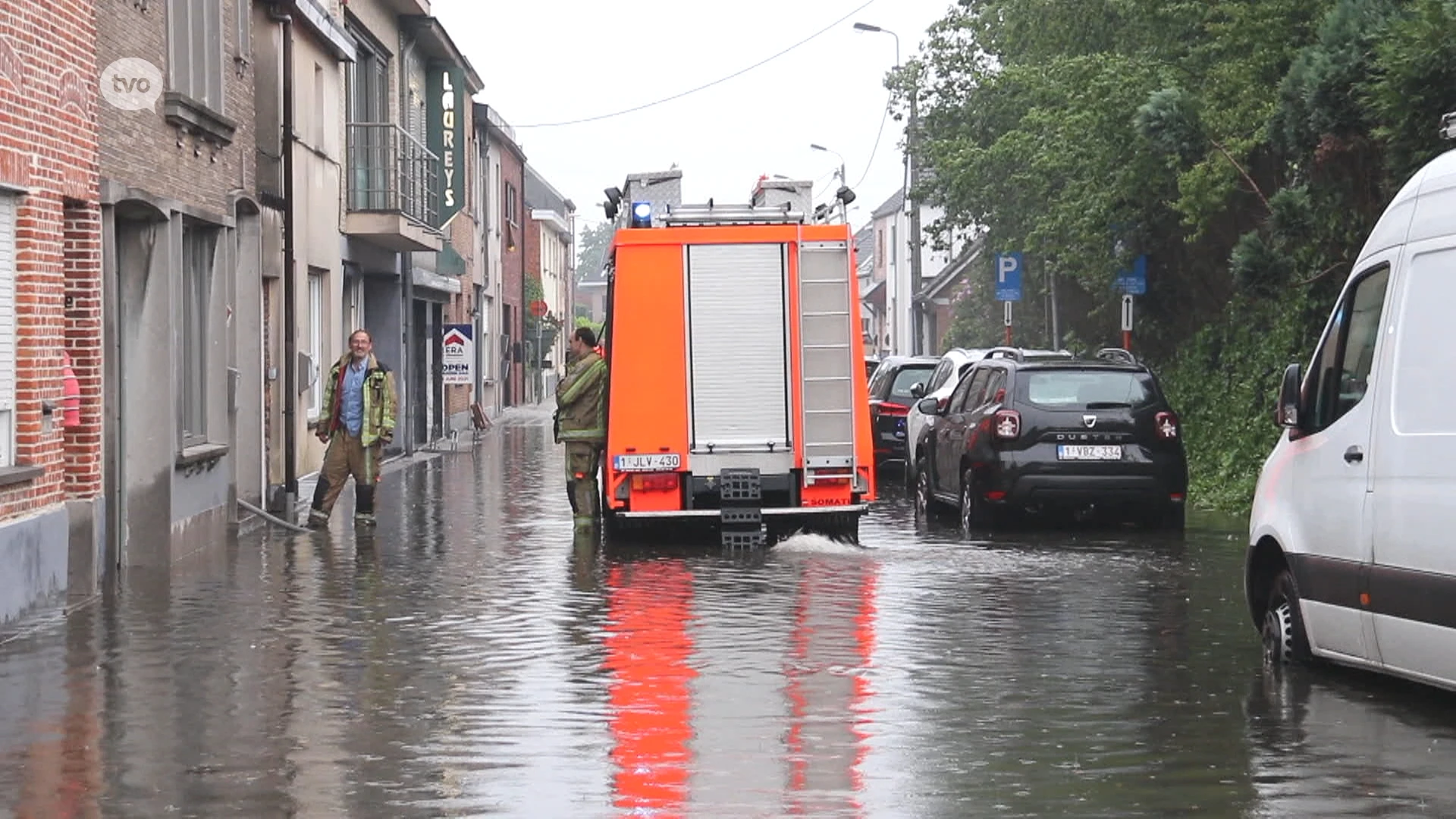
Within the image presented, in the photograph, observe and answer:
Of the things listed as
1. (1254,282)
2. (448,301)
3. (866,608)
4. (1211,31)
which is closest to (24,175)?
(866,608)

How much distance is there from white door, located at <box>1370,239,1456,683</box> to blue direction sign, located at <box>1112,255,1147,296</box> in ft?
64.6

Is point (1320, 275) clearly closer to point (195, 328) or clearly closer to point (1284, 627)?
point (195, 328)

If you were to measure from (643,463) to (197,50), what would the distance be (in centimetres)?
503

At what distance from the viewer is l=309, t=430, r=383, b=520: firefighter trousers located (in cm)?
2067

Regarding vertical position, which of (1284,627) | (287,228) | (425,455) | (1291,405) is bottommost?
(1284,627)

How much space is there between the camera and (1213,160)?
2477cm

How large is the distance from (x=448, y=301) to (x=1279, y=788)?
3775 cm

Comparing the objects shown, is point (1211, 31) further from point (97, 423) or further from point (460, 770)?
point (460, 770)

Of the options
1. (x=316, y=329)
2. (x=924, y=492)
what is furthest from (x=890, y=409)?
(x=316, y=329)

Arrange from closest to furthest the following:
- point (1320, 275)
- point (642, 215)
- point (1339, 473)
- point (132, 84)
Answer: point (1339, 473) < point (132, 84) < point (642, 215) < point (1320, 275)

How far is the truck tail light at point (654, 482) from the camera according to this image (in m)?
18.0

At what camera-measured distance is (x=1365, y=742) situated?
8.55 metres

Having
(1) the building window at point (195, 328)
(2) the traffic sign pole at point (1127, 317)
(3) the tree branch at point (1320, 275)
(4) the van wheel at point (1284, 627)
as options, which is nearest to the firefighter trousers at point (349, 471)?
(1) the building window at point (195, 328)

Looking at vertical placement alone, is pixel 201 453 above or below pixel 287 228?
below
